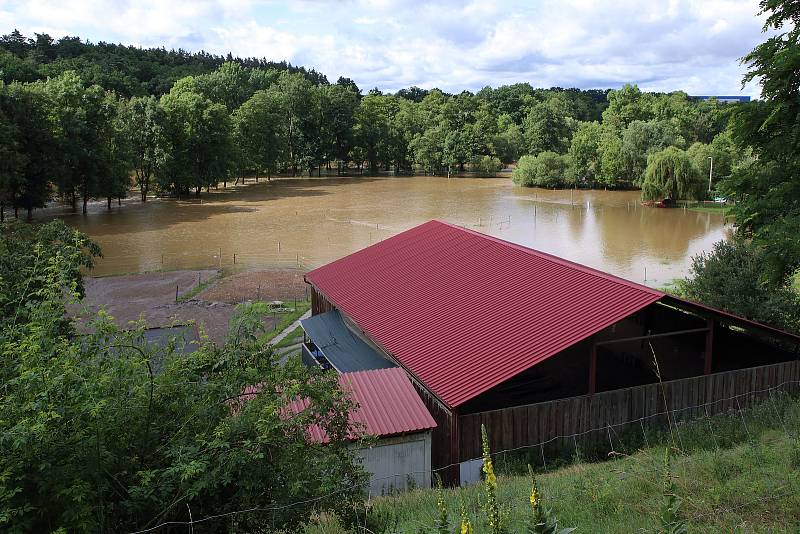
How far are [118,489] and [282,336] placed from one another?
1784 cm

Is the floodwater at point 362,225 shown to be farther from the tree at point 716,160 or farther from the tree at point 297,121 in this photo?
the tree at point 297,121

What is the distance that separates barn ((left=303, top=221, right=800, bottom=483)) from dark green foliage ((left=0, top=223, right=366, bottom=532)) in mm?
5615

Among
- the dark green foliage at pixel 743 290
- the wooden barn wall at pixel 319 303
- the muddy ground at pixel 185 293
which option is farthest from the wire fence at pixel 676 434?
the muddy ground at pixel 185 293

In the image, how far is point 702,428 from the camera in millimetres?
12039

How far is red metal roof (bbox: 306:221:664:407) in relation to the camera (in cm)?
1270

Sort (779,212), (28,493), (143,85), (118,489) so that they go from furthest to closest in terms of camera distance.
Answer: (143,85) < (779,212) < (118,489) < (28,493)

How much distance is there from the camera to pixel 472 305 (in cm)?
1528

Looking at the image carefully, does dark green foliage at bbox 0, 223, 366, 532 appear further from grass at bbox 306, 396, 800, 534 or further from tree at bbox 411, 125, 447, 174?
tree at bbox 411, 125, 447, 174

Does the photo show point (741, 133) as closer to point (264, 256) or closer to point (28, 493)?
point (28, 493)

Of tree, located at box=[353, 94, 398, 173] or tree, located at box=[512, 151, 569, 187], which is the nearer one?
tree, located at box=[512, 151, 569, 187]

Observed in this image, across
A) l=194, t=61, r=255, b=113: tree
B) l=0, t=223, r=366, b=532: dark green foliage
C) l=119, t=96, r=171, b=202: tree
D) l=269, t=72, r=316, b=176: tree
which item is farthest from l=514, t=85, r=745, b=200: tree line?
l=0, t=223, r=366, b=532: dark green foliage

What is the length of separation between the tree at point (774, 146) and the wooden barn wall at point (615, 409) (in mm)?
2189

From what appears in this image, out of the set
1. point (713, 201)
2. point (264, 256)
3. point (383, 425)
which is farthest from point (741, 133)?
point (713, 201)

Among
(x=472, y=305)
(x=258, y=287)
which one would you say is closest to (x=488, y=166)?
(x=258, y=287)
